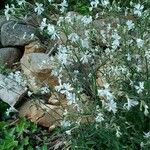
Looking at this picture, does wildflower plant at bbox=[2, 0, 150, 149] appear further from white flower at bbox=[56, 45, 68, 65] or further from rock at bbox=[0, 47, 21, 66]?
rock at bbox=[0, 47, 21, 66]

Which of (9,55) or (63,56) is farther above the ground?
(63,56)

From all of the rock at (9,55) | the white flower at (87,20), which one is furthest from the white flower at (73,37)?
the rock at (9,55)

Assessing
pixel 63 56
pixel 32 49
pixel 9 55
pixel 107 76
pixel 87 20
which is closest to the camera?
pixel 63 56

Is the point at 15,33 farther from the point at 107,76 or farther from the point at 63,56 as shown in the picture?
the point at 63,56

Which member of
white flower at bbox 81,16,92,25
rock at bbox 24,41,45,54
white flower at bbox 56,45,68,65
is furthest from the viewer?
rock at bbox 24,41,45,54

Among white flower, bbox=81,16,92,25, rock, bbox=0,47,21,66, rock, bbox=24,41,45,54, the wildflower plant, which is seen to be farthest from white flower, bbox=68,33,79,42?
rock, bbox=0,47,21,66

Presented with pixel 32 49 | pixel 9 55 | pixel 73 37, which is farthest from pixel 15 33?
pixel 73 37

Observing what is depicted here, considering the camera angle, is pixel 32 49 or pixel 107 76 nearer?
pixel 107 76

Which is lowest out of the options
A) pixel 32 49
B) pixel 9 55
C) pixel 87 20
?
pixel 9 55

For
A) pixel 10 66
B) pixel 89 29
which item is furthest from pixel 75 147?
pixel 10 66
